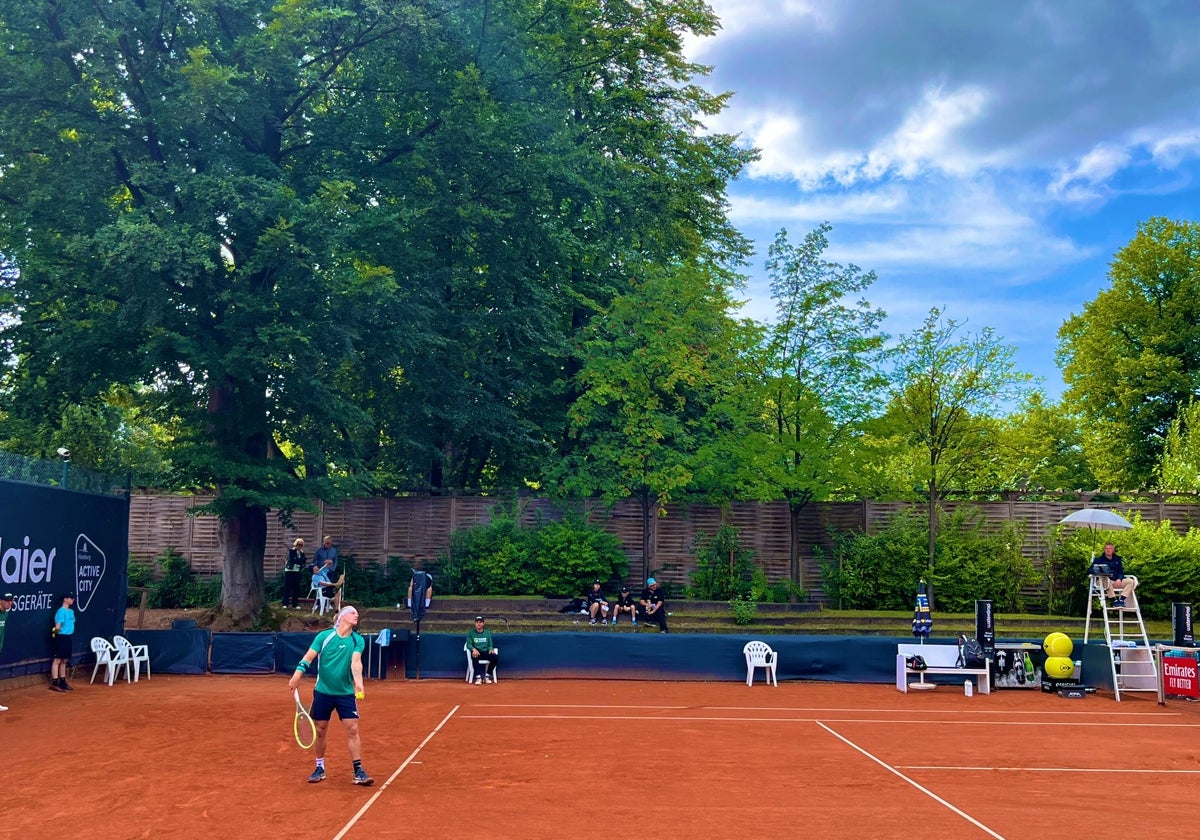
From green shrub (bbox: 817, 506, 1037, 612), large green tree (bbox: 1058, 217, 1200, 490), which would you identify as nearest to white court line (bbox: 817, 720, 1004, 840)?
green shrub (bbox: 817, 506, 1037, 612)

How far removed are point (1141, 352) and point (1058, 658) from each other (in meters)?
32.2

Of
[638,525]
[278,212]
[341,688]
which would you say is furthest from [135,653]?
[638,525]

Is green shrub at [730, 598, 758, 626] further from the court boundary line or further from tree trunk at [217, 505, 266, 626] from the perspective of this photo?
tree trunk at [217, 505, 266, 626]

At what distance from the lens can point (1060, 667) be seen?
2169 cm

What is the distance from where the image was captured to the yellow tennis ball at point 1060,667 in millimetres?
21672

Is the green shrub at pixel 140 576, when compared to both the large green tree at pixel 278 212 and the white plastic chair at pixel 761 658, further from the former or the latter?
the white plastic chair at pixel 761 658

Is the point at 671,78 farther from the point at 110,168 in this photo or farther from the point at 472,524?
the point at 110,168

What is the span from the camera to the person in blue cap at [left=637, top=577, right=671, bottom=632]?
26.4 m

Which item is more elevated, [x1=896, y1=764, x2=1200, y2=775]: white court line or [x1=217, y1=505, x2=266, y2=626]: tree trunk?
[x1=217, y1=505, x2=266, y2=626]: tree trunk

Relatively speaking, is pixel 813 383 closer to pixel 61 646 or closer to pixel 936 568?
pixel 936 568

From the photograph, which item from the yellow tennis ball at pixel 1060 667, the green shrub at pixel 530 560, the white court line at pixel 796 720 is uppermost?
the green shrub at pixel 530 560

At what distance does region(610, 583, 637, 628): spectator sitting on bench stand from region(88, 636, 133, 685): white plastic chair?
12209mm

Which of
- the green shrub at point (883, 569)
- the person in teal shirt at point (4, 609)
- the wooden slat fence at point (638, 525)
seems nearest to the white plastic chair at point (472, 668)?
the person in teal shirt at point (4, 609)

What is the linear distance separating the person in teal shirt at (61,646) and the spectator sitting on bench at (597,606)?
12.8 meters
